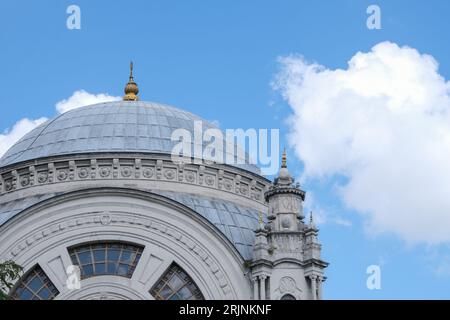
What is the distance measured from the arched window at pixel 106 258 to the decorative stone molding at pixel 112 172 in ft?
11.4

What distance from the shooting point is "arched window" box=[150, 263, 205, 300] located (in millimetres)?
37594

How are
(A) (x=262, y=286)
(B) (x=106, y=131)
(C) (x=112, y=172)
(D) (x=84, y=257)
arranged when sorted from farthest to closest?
(B) (x=106, y=131) < (C) (x=112, y=172) < (D) (x=84, y=257) < (A) (x=262, y=286)

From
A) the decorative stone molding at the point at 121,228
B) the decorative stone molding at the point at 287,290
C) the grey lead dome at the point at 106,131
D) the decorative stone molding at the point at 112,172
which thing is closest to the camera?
the decorative stone molding at the point at 287,290

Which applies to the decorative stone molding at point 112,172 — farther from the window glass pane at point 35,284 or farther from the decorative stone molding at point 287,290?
the decorative stone molding at point 287,290

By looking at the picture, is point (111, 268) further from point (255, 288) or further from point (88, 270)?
point (255, 288)

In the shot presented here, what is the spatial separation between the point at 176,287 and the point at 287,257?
4255 millimetres

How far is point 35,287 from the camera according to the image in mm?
37562

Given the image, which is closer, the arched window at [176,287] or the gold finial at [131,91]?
the arched window at [176,287]

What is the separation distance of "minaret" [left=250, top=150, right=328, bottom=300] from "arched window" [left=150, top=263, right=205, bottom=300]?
2297mm

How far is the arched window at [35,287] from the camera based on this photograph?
37312 mm

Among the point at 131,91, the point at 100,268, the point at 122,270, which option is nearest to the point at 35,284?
the point at 100,268

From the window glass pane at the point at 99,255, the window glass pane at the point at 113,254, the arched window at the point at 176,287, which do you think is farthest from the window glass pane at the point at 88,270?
the arched window at the point at 176,287
